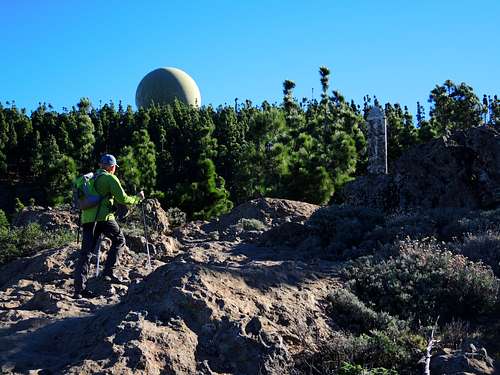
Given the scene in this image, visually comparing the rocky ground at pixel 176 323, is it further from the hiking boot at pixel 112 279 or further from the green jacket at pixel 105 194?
the green jacket at pixel 105 194

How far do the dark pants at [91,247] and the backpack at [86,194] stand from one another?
0.83 ft

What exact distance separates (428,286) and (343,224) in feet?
12.2

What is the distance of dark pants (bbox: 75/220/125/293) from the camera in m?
7.14

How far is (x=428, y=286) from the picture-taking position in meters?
6.63

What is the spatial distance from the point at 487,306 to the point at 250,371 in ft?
9.88

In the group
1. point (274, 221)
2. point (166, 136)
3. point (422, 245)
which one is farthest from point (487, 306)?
point (166, 136)

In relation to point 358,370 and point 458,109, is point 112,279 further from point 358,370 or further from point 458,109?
point 458,109

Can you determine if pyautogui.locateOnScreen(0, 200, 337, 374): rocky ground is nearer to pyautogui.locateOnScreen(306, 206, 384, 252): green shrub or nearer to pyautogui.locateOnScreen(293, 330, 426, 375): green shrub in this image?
A: pyautogui.locateOnScreen(293, 330, 426, 375): green shrub

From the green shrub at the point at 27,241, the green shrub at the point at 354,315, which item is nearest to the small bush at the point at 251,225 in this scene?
the green shrub at the point at 27,241

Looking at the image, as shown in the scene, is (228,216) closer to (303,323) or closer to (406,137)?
(303,323)

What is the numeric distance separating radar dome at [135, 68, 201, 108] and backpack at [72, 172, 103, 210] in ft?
167

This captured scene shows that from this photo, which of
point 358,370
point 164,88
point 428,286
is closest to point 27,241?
point 428,286

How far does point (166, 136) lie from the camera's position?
4078cm

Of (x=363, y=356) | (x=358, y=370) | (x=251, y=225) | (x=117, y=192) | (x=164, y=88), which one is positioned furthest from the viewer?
(x=164, y=88)
